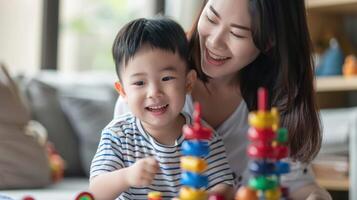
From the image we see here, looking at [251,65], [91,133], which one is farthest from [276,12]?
[91,133]

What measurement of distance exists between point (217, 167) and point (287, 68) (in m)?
0.29

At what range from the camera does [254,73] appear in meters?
1.54

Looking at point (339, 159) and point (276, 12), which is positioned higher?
point (276, 12)

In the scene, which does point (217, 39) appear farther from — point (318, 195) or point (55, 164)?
point (55, 164)

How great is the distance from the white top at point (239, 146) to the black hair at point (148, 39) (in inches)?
10.6

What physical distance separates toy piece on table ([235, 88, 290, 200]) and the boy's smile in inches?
12.6

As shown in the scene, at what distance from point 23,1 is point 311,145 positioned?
219cm

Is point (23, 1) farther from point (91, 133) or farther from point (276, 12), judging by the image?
point (276, 12)

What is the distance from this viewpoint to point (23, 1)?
326 centimetres

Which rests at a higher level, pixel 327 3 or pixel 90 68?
pixel 327 3

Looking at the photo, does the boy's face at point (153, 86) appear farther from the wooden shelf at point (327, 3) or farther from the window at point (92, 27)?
the window at point (92, 27)

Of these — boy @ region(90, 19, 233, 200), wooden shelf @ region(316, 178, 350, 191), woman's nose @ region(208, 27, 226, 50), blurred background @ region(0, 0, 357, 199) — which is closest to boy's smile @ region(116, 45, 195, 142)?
boy @ region(90, 19, 233, 200)

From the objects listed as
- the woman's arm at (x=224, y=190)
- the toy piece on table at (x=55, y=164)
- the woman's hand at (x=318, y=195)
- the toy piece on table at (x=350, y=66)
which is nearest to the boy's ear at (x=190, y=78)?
the woman's arm at (x=224, y=190)

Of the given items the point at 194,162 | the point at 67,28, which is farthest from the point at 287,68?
the point at 67,28
